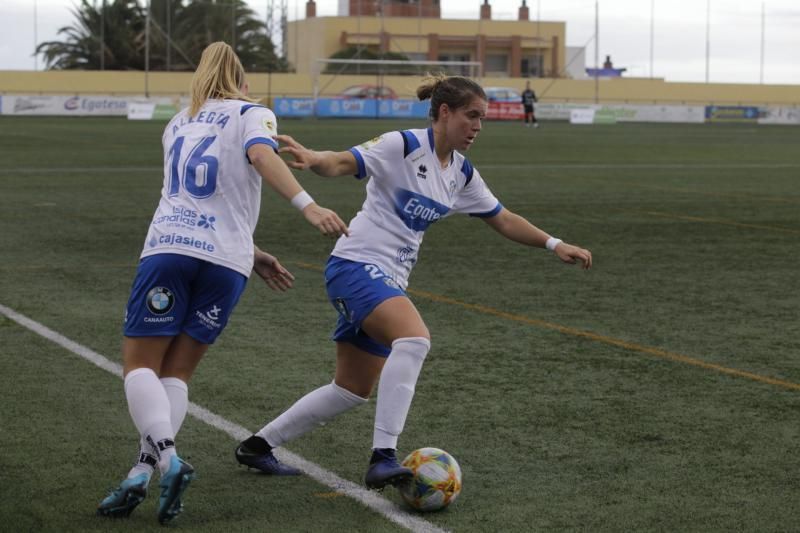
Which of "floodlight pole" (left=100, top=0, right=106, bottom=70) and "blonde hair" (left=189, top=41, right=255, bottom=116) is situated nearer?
"blonde hair" (left=189, top=41, right=255, bottom=116)

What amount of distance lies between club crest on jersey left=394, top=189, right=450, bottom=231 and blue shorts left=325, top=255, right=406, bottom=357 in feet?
0.88

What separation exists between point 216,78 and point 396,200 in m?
0.93

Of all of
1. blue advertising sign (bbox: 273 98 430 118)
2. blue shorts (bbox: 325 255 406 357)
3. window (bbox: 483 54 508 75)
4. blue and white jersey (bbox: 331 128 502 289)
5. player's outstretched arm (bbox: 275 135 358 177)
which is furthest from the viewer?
window (bbox: 483 54 508 75)

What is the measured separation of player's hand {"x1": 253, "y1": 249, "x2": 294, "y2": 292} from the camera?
19.3 feet

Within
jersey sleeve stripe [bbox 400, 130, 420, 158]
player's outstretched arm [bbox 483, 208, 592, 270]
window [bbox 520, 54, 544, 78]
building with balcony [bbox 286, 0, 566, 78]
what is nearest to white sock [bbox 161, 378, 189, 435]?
jersey sleeve stripe [bbox 400, 130, 420, 158]

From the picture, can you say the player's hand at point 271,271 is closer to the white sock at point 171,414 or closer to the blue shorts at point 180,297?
the blue shorts at point 180,297

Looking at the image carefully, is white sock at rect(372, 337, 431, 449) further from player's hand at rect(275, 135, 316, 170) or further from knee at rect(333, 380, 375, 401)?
player's hand at rect(275, 135, 316, 170)

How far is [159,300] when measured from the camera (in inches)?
209

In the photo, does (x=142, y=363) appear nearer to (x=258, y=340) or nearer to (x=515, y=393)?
(x=515, y=393)

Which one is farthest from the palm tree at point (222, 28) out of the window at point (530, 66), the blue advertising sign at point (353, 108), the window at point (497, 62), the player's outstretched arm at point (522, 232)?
the player's outstretched arm at point (522, 232)

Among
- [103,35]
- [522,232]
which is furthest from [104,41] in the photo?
[522,232]

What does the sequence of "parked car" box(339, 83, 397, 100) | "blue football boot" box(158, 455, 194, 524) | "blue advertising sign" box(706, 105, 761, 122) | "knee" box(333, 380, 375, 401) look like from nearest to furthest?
"blue football boot" box(158, 455, 194, 524) → "knee" box(333, 380, 375, 401) → "parked car" box(339, 83, 397, 100) → "blue advertising sign" box(706, 105, 761, 122)

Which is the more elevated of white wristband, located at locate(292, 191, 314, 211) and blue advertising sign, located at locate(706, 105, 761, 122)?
blue advertising sign, located at locate(706, 105, 761, 122)

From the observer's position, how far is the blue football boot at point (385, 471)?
5.46m
